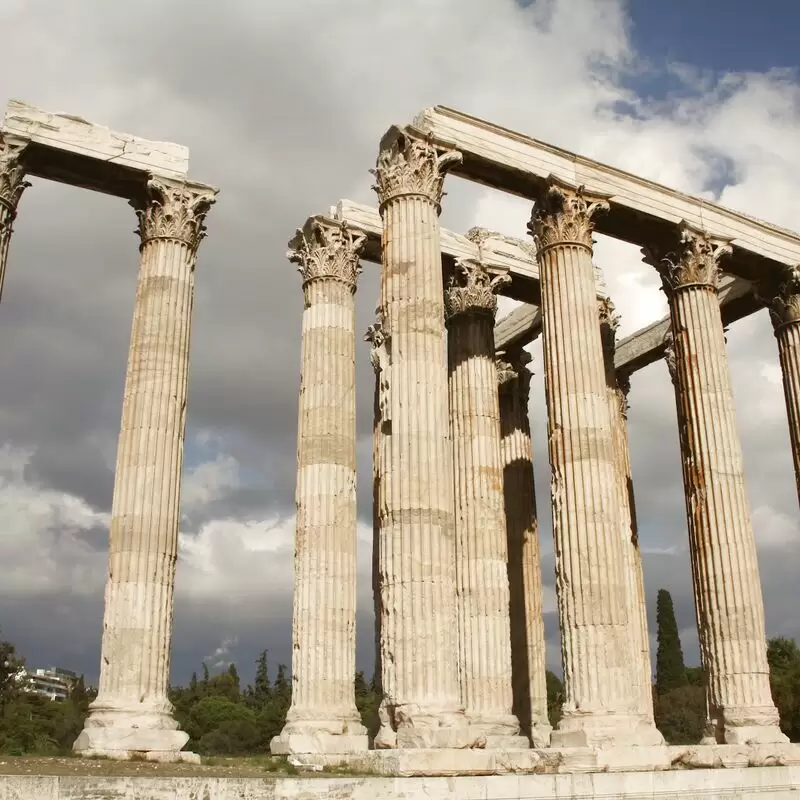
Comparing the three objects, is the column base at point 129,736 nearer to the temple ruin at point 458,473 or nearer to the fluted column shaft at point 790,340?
the temple ruin at point 458,473

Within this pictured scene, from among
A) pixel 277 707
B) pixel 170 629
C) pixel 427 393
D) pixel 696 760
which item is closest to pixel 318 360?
pixel 427 393

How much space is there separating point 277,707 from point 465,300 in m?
63.1

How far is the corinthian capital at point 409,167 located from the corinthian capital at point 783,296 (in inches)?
591

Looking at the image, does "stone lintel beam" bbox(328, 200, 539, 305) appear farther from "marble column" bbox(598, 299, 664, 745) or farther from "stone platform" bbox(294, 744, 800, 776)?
"stone platform" bbox(294, 744, 800, 776)

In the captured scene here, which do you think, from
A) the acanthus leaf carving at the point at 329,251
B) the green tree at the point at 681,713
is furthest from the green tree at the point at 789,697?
the acanthus leaf carving at the point at 329,251

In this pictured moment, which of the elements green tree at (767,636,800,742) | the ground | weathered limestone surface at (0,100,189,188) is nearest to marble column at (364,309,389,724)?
the ground

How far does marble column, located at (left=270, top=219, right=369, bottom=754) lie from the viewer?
27922mm

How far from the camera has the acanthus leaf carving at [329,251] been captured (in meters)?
33.1

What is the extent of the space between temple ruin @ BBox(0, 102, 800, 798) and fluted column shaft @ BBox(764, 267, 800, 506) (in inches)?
3.2

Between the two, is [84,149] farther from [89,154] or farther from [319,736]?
[319,736]

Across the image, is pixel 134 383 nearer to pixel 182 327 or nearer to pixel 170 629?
pixel 182 327

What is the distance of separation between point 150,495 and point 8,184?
970cm

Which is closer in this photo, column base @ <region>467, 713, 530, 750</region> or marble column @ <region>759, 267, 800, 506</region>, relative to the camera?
column base @ <region>467, 713, 530, 750</region>

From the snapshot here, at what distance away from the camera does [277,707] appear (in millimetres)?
87438
